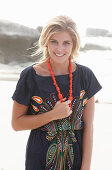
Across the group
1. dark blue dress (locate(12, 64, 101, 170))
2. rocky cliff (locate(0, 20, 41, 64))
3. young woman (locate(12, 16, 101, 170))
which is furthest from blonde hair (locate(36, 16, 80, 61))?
rocky cliff (locate(0, 20, 41, 64))

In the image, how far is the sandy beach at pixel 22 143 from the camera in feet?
6.83

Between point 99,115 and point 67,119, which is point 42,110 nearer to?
point 67,119

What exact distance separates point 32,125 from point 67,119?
16 centimetres

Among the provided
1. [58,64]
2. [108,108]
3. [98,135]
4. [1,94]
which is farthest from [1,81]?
[58,64]

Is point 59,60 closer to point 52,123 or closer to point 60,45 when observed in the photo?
point 60,45

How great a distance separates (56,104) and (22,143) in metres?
1.52

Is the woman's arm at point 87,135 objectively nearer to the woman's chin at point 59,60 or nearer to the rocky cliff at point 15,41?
the woman's chin at point 59,60

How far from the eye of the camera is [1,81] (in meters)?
4.77

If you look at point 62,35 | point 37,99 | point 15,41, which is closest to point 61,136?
point 37,99

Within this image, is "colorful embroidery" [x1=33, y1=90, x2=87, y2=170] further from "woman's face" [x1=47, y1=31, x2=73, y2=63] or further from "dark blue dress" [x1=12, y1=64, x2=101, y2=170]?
"woman's face" [x1=47, y1=31, x2=73, y2=63]

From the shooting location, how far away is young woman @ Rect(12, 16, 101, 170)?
1.04 metres

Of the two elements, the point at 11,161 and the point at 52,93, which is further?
the point at 11,161

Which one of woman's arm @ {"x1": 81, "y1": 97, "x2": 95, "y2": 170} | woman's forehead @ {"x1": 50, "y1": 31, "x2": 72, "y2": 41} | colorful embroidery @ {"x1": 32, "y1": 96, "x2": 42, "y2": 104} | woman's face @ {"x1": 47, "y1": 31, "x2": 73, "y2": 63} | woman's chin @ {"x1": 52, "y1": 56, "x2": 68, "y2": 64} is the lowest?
woman's arm @ {"x1": 81, "y1": 97, "x2": 95, "y2": 170}

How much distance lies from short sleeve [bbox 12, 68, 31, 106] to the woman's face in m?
0.14
